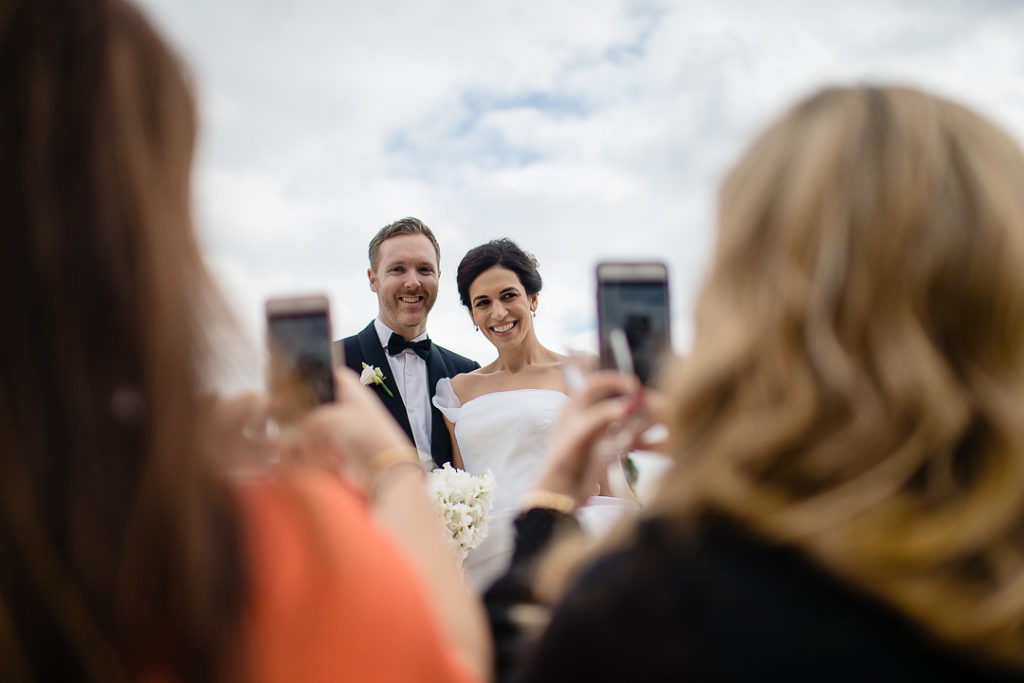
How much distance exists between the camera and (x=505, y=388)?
657 cm

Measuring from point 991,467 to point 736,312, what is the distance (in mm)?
411

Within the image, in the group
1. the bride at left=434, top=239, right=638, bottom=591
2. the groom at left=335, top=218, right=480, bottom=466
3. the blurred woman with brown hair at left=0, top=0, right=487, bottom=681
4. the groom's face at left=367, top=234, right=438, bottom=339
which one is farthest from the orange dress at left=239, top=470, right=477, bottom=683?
the groom's face at left=367, top=234, right=438, bottom=339

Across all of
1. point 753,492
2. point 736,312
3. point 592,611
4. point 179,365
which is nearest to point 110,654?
point 179,365

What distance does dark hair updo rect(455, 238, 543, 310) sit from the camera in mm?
6410

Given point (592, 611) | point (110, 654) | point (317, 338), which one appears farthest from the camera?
point (317, 338)

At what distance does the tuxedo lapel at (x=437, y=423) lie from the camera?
20.6 ft

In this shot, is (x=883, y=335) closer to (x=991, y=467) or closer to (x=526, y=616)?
(x=991, y=467)

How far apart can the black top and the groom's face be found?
5739mm

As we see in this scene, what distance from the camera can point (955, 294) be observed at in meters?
1.11

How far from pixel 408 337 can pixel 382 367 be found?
453mm

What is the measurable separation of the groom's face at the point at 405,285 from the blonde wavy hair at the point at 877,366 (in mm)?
5616

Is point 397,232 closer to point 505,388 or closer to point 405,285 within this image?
point 405,285

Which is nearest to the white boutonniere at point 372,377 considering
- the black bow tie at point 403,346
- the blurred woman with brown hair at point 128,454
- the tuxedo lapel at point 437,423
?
the black bow tie at point 403,346

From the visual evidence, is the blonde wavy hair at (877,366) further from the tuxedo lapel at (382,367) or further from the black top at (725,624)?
the tuxedo lapel at (382,367)
